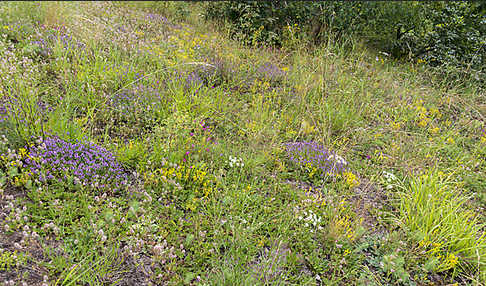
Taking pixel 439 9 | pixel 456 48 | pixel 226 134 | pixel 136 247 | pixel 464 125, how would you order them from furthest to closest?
pixel 439 9 < pixel 456 48 < pixel 464 125 < pixel 226 134 < pixel 136 247

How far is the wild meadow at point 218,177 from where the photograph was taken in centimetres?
247

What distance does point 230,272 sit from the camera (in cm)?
235

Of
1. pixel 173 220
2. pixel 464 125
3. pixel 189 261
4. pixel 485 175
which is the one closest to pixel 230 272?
pixel 189 261

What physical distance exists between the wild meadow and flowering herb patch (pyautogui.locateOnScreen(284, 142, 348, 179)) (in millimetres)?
23

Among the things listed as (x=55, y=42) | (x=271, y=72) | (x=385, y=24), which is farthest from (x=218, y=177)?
(x=385, y=24)

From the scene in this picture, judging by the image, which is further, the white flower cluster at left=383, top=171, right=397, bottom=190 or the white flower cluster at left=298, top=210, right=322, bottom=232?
the white flower cluster at left=383, top=171, right=397, bottom=190

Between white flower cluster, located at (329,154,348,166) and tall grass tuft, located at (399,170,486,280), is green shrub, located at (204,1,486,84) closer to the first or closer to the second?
→ white flower cluster, located at (329,154,348,166)

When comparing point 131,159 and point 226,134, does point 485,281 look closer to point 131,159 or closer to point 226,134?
point 226,134

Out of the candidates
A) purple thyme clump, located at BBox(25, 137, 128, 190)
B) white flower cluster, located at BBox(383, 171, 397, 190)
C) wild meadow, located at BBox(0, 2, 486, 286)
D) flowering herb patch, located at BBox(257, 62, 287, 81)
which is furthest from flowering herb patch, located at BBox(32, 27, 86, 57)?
white flower cluster, located at BBox(383, 171, 397, 190)

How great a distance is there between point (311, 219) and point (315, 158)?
944mm

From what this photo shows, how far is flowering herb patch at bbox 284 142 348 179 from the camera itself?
3582mm

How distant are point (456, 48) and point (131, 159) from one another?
6397 millimetres

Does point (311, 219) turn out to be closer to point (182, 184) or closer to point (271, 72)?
point (182, 184)

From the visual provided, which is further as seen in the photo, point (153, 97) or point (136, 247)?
point (153, 97)
